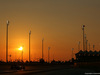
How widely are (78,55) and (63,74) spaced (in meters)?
111

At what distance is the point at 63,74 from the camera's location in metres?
42.9

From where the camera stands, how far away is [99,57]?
147000 millimetres

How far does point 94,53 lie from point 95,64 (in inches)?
2934

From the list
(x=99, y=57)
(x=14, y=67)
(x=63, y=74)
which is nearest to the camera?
(x=63, y=74)

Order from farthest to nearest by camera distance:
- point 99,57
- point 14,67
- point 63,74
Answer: point 99,57
point 14,67
point 63,74

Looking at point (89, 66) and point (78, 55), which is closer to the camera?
point (89, 66)

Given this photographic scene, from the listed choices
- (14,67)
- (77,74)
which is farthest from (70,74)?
(14,67)

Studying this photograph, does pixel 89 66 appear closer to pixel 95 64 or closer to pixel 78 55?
pixel 95 64

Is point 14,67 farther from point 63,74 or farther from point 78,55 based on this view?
point 78,55

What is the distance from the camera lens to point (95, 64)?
81.5 metres

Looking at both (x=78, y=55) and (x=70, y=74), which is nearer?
(x=70, y=74)

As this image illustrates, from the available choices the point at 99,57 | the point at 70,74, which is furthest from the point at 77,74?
the point at 99,57

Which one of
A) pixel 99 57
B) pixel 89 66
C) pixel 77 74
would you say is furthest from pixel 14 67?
pixel 99 57

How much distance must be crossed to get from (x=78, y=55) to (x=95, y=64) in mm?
71567
